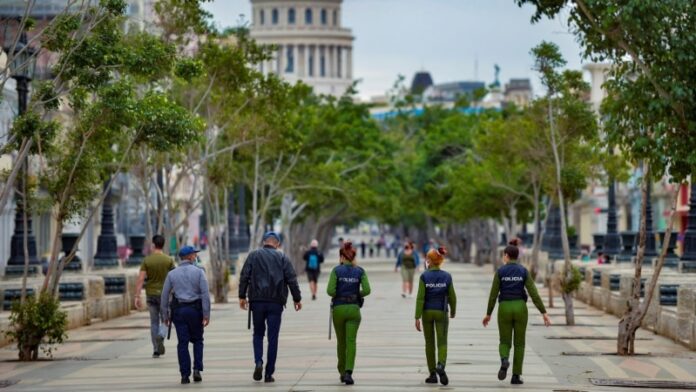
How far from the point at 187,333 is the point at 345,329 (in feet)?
6.01

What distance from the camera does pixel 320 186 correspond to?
69.6 meters

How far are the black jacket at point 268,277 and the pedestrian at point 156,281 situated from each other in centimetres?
468

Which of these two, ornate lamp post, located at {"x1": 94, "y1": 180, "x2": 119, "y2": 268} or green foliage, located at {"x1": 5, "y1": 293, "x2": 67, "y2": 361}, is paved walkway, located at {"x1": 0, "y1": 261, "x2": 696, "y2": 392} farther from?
ornate lamp post, located at {"x1": 94, "y1": 180, "x2": 119, "y2": 268}

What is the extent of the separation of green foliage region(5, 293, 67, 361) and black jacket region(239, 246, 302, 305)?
5.14 metres

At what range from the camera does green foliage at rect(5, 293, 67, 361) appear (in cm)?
2487

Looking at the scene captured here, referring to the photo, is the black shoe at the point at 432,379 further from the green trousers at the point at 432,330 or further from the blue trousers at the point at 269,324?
the blue trousers at the point at 269,324

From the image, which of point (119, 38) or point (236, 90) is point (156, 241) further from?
point (236, 90)

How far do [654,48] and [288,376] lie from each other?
5.83 m

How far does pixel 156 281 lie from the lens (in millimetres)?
25547

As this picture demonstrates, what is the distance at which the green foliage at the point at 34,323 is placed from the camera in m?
24.9

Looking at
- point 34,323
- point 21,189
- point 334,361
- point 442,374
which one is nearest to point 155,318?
point 34,323

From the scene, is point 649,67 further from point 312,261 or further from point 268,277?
point 312,261

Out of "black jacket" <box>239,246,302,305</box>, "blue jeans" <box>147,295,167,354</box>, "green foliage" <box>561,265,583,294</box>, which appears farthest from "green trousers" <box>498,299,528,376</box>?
"green foliage" <box>561,265,583,294</box>

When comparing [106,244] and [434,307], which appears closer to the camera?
[434,307]
